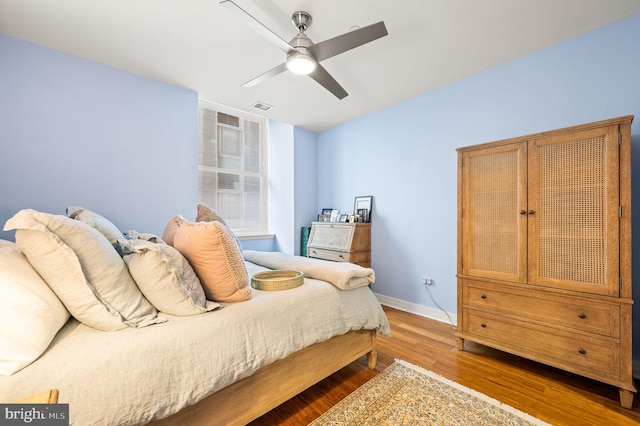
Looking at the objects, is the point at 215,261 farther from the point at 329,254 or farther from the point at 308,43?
the point at 329,254

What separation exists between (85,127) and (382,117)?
3.08m

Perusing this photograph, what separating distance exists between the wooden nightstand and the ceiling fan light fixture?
1.96 meters

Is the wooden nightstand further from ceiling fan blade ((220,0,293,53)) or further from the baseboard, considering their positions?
ceiling fan blade ((220,0,293,53))

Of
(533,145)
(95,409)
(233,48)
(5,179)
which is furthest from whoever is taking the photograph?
(233,48)

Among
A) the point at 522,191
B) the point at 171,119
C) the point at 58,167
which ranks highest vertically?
the point at 171,119

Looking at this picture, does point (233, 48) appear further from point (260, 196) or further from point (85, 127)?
point (260, 196)

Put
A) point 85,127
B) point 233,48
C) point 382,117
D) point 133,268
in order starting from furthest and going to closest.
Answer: point 382,117
point 85,127
point 233,48
point 133,268

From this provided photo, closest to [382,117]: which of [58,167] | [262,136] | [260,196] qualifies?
[262,136]

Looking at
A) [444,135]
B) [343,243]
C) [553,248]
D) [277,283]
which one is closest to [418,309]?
[343,243]

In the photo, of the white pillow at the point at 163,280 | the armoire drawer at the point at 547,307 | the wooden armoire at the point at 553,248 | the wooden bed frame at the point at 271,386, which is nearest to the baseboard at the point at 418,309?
the wooden armoire at the point at 553,248

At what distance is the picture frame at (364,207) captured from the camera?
3.56 m

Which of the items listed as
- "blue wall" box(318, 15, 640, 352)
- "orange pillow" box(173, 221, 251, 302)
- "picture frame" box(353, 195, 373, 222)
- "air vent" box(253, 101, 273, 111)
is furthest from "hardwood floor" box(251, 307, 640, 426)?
"air vent" box(253, 101, 273, 111)

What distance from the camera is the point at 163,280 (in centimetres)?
118

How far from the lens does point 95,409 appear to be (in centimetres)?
87
